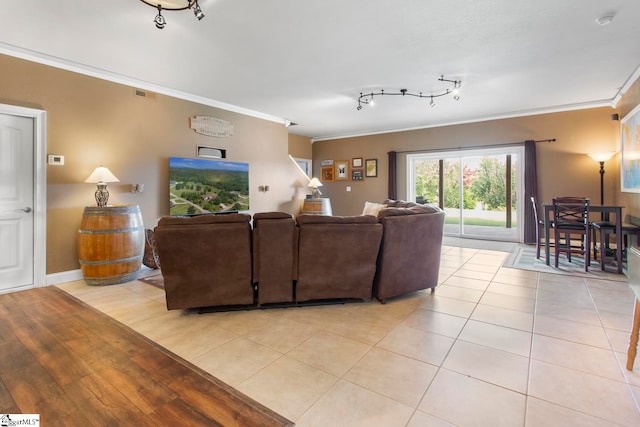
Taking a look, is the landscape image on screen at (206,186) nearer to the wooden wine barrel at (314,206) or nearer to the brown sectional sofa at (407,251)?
the wooden wine barrel at (314,206)

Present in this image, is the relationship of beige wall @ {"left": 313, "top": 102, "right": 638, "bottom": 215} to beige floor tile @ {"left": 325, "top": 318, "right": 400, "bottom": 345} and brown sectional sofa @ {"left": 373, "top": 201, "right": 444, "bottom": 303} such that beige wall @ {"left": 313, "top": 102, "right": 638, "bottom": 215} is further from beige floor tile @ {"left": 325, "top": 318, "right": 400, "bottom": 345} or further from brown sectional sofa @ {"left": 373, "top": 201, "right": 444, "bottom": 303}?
beige floor tile @ {"left": 325, "top": 318, "right": 400, "bottom": 345}

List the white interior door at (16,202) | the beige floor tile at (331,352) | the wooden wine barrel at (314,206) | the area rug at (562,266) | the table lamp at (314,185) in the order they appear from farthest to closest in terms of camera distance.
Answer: the table lamp at (314,185) < the wooden wine barrel at (314,206) < the area rug at (562,266) < the white interior door at (16,202) < the beige floor tile at (331,352)

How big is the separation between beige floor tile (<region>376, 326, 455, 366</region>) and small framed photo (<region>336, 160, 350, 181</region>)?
6.29 m

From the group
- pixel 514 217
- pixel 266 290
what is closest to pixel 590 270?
pixel 514 217

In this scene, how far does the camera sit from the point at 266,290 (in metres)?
2.83

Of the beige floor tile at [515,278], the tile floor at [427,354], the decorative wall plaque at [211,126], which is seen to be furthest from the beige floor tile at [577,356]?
the decorative wall plaque at [211,126]

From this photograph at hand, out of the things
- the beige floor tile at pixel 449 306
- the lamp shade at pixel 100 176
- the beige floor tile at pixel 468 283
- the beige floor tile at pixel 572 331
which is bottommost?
the beige floor tile at pixel 572 331

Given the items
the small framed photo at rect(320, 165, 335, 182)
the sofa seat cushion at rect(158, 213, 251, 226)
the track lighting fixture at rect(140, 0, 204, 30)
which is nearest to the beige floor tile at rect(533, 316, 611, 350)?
the sofa seat cushion at rect(158, 213, 251, 226)

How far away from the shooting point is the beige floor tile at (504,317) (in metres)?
2.51

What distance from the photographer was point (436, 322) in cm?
257

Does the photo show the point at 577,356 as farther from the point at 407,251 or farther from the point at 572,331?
the point at 407,251

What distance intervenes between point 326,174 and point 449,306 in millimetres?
6224

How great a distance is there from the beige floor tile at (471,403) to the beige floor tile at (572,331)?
1003 mm

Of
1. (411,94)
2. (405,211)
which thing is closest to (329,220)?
(405,211)
